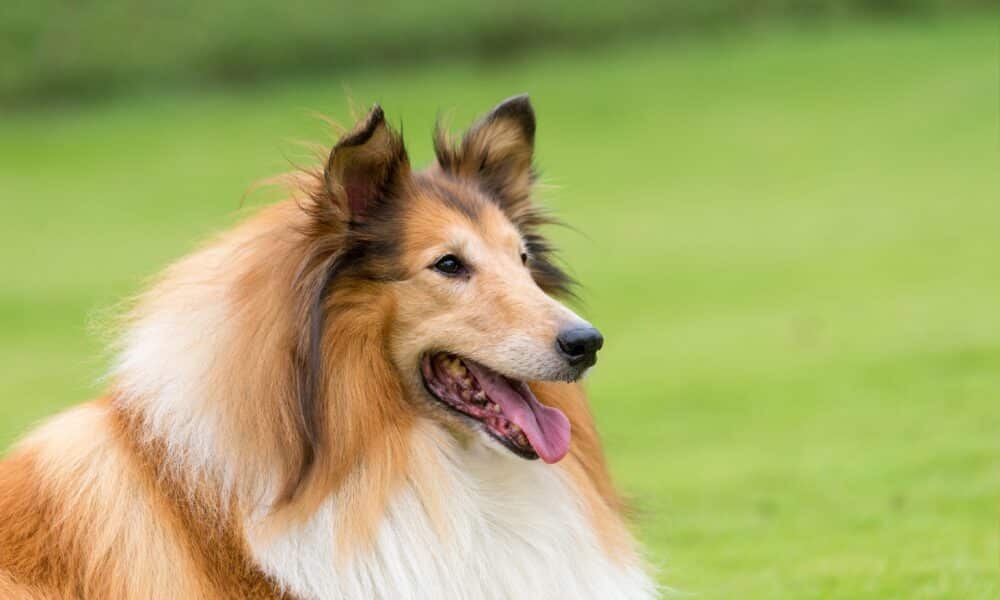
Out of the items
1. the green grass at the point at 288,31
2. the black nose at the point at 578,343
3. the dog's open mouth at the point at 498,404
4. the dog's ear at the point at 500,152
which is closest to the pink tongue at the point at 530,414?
the dog's open mouth at the point at 498,404

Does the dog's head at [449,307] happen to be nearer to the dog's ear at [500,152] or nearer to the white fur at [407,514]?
the white fur at [407,514]

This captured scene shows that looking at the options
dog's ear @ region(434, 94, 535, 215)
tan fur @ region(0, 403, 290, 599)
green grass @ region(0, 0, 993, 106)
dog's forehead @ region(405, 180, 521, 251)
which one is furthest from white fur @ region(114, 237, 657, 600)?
green grass @ region(0, 0, 993, 106)

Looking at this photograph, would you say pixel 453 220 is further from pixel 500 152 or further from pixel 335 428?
pixel 335 428

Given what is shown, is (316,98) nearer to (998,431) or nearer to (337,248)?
(998,431)

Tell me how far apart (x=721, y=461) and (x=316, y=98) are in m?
23.0

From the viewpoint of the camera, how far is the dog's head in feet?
17.8

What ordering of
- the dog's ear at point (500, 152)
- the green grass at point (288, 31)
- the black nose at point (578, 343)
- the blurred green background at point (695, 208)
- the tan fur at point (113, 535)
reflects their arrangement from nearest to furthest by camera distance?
the tan fur at point (113, 535), the black nose at point (578, 343), the dog's ear at point (500, 152), the blurred green background at point (695, 208), the green grass at point (288, 31)

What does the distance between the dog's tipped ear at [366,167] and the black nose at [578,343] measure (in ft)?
2.71

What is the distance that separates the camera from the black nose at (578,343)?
17.6 feet

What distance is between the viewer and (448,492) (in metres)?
5.50

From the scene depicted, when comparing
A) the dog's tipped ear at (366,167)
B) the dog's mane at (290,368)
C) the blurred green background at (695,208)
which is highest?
the dog's tipped ear at (366,167)

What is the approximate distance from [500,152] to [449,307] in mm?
897

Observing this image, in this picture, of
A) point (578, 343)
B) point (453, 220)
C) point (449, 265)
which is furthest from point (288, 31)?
point (578, 343)

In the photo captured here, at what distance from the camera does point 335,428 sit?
17.5 feet
